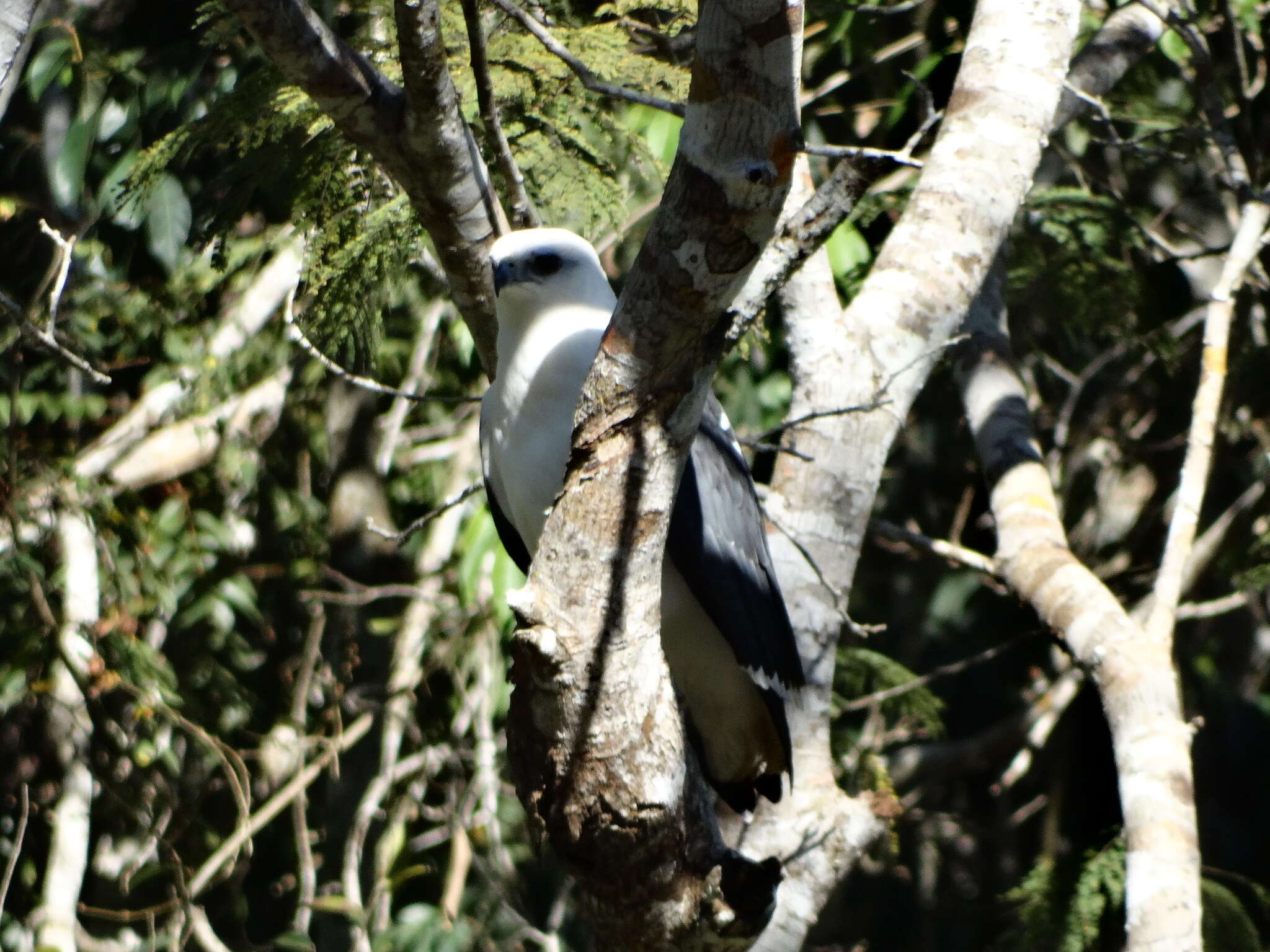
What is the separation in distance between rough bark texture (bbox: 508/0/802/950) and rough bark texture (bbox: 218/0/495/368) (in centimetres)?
47

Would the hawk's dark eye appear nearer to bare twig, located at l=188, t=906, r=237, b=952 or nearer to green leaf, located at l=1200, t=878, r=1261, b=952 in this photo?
bare twig, located at l=188, t=906, r=237, b=952

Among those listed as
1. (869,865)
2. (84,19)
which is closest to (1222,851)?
(869,865)

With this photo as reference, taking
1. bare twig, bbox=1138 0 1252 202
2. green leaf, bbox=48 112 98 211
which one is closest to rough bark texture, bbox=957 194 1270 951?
bare twig, bbox=1138 0 1252 202

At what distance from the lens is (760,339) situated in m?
2.81

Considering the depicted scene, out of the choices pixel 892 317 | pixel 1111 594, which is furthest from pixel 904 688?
pixel 892 317

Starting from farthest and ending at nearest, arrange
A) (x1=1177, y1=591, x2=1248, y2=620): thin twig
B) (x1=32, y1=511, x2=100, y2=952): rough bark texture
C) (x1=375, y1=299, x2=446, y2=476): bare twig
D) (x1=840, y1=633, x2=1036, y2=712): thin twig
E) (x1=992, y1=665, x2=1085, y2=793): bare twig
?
(x1=992, y1=665, x2=1085, y2=793): bare twig
(x1=375, y1=299, x2=446, y2=476): bare twig
(x1=1177, y1=591, x2=1248, y2=620): thin twig
(x1=32, y1=511, x2=100, y2=952): rough bark texture
(x1=840, y1=633, x2=1036, y2=712): thin twig

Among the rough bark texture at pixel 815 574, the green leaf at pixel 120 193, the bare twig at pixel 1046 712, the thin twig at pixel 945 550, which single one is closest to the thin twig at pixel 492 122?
the rough bark texture at pixel 815 574

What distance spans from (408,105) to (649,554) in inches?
29.8

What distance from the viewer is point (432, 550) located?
15.6 feet

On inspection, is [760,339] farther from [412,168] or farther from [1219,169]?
[1219,169]

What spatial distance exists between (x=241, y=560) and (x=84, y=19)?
195 centimetres

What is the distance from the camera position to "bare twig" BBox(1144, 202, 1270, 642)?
3.22 metres

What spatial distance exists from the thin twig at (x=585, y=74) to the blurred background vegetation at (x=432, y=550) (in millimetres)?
790

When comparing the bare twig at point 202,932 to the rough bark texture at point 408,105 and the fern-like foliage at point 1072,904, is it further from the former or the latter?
the rough bark texture at point 408,105
